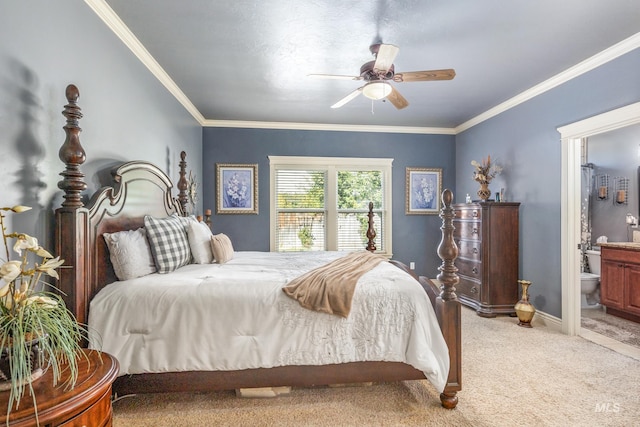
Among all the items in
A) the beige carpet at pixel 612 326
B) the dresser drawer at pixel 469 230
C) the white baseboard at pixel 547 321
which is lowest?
the beige carpet at pixel 612 326

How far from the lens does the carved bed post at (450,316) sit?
2143 mm

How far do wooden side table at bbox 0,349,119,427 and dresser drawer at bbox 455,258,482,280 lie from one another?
13.2ft

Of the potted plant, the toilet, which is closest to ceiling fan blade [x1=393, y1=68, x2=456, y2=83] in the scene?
the potted plant

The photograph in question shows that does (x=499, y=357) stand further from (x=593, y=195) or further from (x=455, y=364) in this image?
(x=593, y=195)

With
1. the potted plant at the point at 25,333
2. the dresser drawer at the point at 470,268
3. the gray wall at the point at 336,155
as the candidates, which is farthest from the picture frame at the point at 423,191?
the potted plant at the point at 25,333

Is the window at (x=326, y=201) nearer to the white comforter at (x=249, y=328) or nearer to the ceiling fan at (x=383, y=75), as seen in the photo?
the ceiling fan at (x=383, y=75)

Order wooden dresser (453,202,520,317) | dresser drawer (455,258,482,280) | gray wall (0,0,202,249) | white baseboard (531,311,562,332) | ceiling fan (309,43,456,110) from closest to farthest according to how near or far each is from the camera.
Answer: gray wall (0,0,202,249)
ceiling fan (309,43,456,110)
white baseboard (531,311,562,332)
wooden dresser (453,202,520,317)
dresser drawer (455,258,482,280)

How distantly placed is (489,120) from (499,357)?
10.9ft

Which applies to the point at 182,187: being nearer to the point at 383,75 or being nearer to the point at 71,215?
the point at 71,215

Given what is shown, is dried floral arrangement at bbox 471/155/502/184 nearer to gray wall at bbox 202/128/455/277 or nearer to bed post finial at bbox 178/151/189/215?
gray wall at bbox 202/128/455/277

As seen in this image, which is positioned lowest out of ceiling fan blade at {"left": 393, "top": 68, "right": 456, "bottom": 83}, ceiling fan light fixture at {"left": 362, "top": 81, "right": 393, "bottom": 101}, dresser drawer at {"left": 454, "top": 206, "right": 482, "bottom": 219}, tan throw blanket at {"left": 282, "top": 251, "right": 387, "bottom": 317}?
tan throw blanket at {"left": 282, "top": 251, "right": 387, "bottom": 317}

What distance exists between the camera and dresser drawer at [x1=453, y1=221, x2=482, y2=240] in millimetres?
4227

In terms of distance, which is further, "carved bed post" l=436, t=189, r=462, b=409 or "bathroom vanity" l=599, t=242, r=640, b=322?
"bathroom vanity" l=599, t=242, r=640, b=322

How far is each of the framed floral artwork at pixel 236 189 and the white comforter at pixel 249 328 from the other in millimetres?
3207
